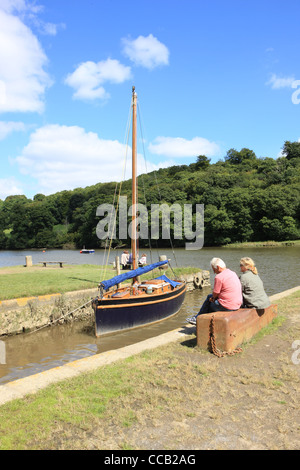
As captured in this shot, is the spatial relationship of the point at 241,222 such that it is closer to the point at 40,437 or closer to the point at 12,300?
the point at 12,300

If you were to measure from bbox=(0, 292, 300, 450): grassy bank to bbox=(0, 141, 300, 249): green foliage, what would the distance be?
44529mm

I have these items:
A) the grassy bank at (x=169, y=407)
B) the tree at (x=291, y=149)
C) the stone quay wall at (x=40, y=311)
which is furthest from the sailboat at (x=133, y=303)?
the tree at (x=291, y=149)

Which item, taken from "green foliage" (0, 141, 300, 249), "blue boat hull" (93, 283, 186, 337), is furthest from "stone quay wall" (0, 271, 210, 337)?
"green foliage" (0, 141, 300, 249)

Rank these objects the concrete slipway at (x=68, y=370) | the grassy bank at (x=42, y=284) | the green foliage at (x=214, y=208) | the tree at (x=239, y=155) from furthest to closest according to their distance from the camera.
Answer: the tree at (x=239, y=155)
the green foliage at (x=214, y=208)
the grassy bank at (x=42, y=284)
the concrete slipway at (x=68, y=370)

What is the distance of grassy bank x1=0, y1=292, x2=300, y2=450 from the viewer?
3660 mm

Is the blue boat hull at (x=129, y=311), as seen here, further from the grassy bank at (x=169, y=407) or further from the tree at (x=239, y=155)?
the tree at (x=239, y=155)

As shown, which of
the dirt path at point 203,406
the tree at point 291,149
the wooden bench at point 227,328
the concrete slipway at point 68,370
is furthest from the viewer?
the tree at point 291,149

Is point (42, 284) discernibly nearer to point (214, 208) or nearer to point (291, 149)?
point (214, 208)

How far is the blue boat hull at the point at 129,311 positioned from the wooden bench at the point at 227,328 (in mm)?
6456

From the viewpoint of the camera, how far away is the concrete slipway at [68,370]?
202 inches

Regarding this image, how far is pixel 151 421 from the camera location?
4020 millimetres

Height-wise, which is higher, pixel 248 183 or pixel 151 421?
pixel 248 183

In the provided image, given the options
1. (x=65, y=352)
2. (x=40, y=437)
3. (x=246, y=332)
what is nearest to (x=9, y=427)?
(x=40, y=437)
